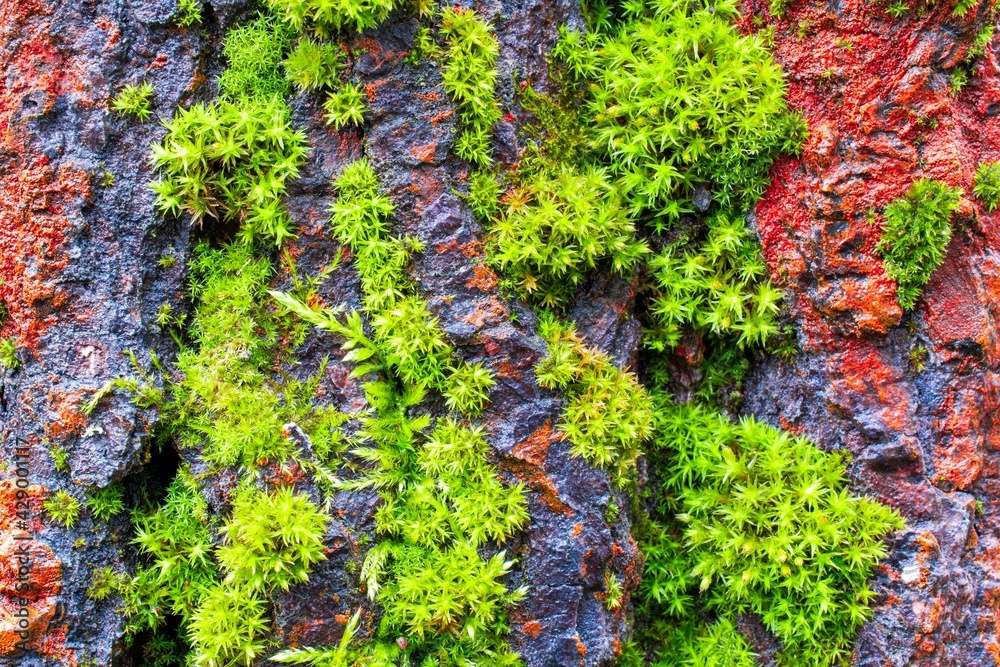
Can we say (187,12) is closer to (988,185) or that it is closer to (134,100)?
(134,100)

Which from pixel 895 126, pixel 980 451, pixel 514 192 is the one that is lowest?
pixel 980 451

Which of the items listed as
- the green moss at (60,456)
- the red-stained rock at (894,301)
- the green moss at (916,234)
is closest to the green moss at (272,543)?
the green moss at (60,456)

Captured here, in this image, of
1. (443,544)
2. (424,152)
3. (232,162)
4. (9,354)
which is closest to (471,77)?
(424,152)

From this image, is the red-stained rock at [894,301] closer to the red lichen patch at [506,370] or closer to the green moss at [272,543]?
the red lichen patch at [506,370]

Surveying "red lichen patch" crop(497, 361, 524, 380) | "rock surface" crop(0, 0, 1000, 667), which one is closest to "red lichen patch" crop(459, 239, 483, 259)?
"rock surface" crop(0, 0, 1000, 667)

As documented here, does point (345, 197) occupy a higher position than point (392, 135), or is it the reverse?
point (392, 135)

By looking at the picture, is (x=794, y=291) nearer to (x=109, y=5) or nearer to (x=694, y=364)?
(x=694, y=364)

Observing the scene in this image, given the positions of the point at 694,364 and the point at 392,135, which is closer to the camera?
the point at 392,135

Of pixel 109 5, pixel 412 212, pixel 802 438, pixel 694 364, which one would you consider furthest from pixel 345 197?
pixel 802 438

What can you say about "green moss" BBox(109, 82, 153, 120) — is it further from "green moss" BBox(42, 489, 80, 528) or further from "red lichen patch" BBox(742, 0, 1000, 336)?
"red lichen patch" BBox(742, 0, 1000, 336)
